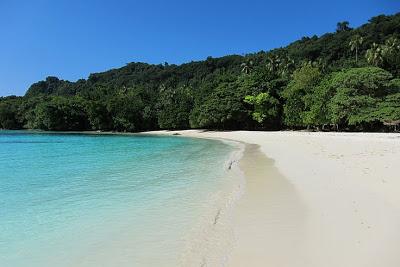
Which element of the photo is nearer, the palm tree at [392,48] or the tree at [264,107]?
the palm tree at [392,48]

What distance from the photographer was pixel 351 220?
805 cm

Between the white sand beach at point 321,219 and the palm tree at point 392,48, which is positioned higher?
the palm tree at point 392,48

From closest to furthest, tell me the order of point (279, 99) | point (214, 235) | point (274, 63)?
point (214, 235) < point (279, 99) < point (274, 63)

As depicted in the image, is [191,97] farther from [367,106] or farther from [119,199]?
[119,199]

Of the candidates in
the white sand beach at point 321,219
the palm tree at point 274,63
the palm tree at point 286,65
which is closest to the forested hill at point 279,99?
the palm tree at point 286,65

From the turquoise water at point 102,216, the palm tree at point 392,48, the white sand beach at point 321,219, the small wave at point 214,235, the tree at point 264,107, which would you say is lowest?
the turquoise water at point 102,216

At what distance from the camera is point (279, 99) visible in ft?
203

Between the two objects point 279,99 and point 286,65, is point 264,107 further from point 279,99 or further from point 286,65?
point 286,65

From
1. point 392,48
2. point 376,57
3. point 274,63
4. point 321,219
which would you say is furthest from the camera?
point 274,63

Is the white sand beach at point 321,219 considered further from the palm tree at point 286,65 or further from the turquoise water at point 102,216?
the palm tree at point 286,65

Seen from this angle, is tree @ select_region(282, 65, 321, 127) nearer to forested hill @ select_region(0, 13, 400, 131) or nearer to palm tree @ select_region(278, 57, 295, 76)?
forested hill @ select_region(0, 13, 400, 131)

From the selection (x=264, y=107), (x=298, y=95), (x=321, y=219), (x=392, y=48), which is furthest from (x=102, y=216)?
A: (x=392, y=48)

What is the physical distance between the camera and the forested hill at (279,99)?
4488cm

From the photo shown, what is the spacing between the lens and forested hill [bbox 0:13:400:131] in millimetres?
44875
